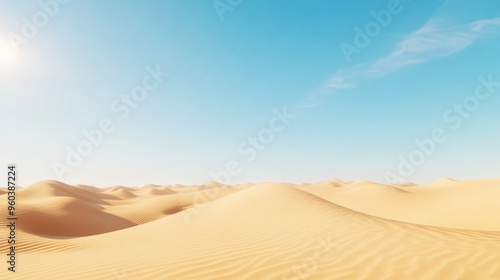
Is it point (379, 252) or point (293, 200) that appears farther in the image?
point (293, 200)

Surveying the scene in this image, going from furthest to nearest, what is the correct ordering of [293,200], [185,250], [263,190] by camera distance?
[263,190] < [293,200] < [185,250]

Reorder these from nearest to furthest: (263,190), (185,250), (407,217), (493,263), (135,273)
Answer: (493,263) → (135,273) → (185,250) → (263,190) → (407,217)

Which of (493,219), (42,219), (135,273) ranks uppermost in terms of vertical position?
(42,219)

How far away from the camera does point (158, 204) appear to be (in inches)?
1158

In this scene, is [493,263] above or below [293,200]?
below

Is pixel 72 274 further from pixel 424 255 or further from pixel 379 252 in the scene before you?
pixel 424 255

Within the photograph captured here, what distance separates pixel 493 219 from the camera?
55.1ft

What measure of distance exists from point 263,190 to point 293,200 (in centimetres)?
289

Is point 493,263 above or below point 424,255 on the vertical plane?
below

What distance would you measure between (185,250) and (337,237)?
133 inches

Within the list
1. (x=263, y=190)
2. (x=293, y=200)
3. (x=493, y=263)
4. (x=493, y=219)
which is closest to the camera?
(x=493, y=263)

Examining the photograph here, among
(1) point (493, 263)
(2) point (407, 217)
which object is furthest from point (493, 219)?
(1) point (493, 263)

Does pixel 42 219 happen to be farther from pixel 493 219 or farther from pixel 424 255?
pixel 493 219

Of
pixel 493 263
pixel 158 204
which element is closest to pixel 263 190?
pixel 493 263
